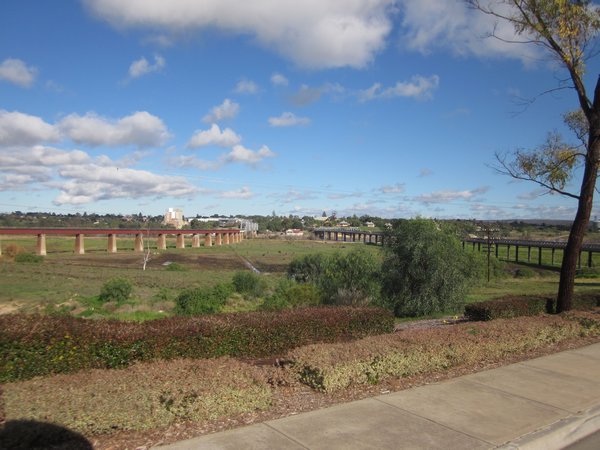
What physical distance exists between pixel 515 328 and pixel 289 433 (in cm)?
656

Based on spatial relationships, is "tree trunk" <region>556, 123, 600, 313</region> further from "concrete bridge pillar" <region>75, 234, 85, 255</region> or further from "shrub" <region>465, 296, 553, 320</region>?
"concrete bridge pillar" <region>75, 234, 85, 255</region>

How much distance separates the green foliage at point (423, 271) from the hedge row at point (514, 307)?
9048mm

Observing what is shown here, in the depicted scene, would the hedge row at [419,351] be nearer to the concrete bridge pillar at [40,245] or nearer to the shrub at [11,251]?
the shrub at [11,251]

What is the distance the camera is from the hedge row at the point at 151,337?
6.65 metres

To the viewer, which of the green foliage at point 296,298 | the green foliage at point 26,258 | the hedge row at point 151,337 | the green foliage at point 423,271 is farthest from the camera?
the green foliage at point 26,258

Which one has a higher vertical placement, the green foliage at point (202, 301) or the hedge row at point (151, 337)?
the hedge row at point (151, 337)

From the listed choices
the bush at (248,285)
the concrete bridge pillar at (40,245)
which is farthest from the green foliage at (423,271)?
the concrete bridge pillar at (40,245)

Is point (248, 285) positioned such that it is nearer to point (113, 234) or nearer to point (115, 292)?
point (115, 292)

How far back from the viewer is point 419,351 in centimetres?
761

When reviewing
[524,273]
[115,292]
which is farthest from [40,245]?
[524,273]

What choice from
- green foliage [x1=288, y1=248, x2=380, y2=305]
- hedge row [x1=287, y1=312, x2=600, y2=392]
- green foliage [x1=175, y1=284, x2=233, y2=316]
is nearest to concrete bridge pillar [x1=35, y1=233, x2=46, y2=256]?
green foliage [x1=175, y1=284, x2=233, y2=316]

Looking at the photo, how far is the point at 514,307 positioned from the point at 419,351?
7405 millimetres

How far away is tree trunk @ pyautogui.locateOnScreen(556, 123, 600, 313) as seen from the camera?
12.7 metres

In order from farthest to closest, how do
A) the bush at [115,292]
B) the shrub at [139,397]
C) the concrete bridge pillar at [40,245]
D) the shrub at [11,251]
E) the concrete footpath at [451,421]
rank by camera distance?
the concrete bridge pillar at [40,245] < the shrub at [11,251] < the bush at [115,292] < the concrete footpath at [451,421] < the shrub at [139,397]
